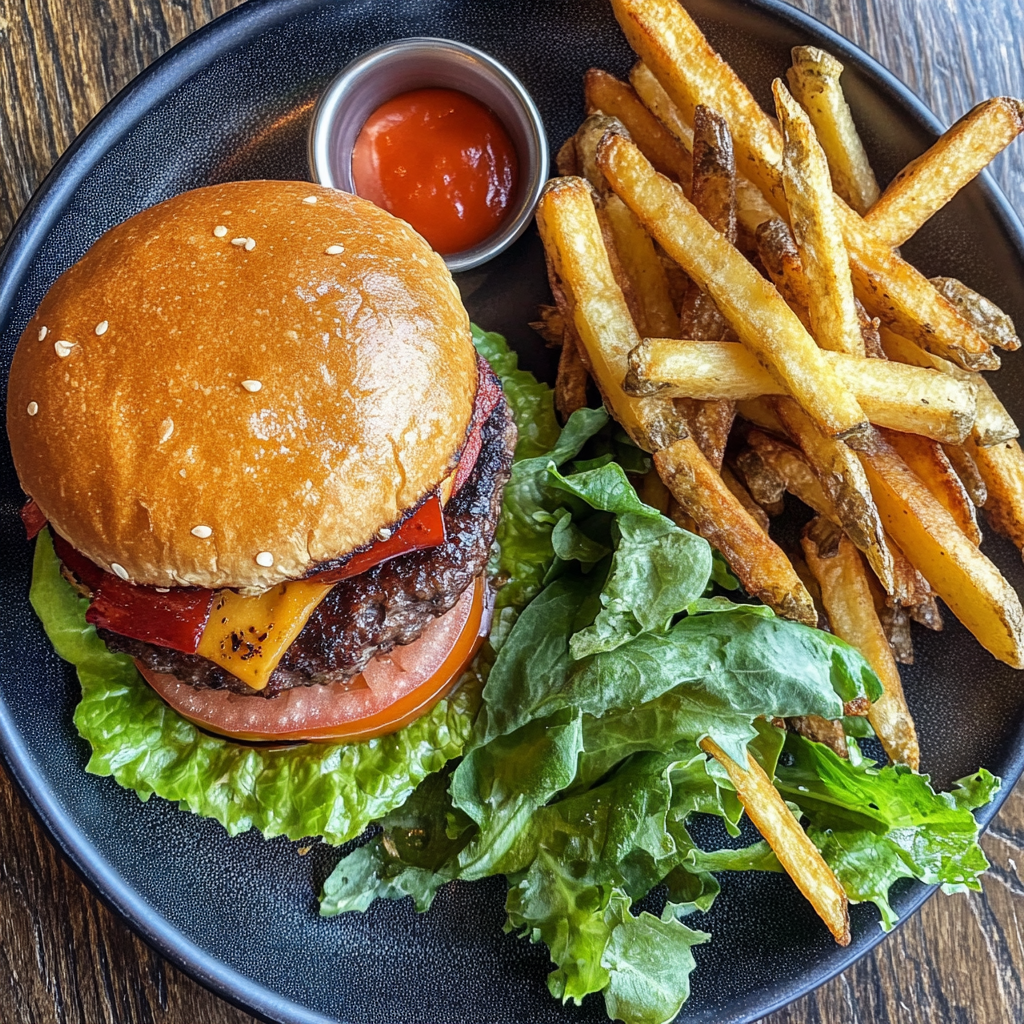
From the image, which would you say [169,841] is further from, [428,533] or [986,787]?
[986,787]

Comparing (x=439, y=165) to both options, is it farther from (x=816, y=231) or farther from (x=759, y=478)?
(x=759, y=478)

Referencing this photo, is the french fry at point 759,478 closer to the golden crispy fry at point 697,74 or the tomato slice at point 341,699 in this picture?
the golden crispy fry at point 697,74

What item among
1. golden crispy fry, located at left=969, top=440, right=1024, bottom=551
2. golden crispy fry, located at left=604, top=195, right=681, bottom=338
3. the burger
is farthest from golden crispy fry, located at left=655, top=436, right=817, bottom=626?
golden crispy fry, located at left=969, top=440, right=1024, bottom=551

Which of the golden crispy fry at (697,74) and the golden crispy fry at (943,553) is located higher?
the golden crispy fry at (697,74)

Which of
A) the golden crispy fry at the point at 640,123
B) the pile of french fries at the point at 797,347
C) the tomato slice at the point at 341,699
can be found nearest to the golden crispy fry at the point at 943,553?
the pile of french fries at the point at 797,347

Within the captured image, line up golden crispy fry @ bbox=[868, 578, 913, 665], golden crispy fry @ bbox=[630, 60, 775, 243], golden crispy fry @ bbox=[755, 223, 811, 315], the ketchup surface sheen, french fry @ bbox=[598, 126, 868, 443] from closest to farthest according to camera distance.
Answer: french fry @ bbox=[598, 126, 868, 443] → golden crispy fry @ bbox=[755, 223, 811, 315] → golden crispy fry @ bbox=[630, 60, 775, 243] → golden crispy fry @ bbox=[868, 578, 913, 665] → the ketchup surface sheen

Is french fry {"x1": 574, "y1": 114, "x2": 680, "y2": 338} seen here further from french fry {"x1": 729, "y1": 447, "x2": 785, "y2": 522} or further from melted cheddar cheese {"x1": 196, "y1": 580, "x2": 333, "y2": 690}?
melted cheddar cheese {"x1": 196, "y1": 580, "x2": 333, "y2": 690}
